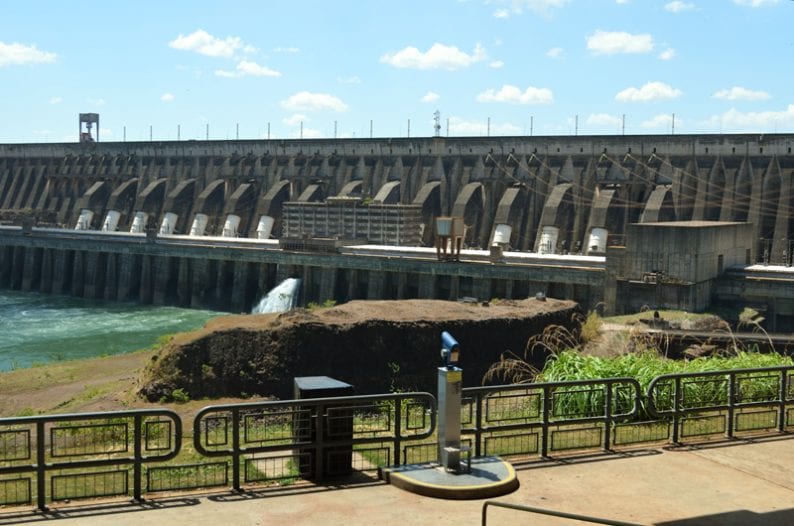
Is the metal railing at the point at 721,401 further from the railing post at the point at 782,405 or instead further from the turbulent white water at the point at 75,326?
the turbulent white water at the point at 75,326

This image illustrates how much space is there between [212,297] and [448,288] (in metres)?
16.6

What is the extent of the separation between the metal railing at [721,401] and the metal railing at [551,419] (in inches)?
18.9

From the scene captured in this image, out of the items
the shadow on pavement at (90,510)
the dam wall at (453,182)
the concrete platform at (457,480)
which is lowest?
the shadow on pavement at (90,510)

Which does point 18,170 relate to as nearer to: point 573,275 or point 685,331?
point 573,275

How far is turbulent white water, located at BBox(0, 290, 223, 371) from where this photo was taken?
130ft

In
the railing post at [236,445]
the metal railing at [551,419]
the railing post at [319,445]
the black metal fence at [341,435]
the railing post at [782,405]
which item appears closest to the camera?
the black metal fence at [341,435]

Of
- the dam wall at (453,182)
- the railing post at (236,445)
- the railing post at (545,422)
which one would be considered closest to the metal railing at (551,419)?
the railing post at (545,422)

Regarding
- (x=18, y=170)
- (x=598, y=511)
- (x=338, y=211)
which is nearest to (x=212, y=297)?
(x=338, y=211)

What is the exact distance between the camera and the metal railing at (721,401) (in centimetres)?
1219

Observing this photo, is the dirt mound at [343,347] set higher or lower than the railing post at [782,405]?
lower

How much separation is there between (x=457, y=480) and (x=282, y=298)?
3969cm

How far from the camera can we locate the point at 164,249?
5631 cm

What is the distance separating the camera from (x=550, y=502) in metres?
9.59

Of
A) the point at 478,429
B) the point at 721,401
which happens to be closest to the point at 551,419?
the point at 478,429
